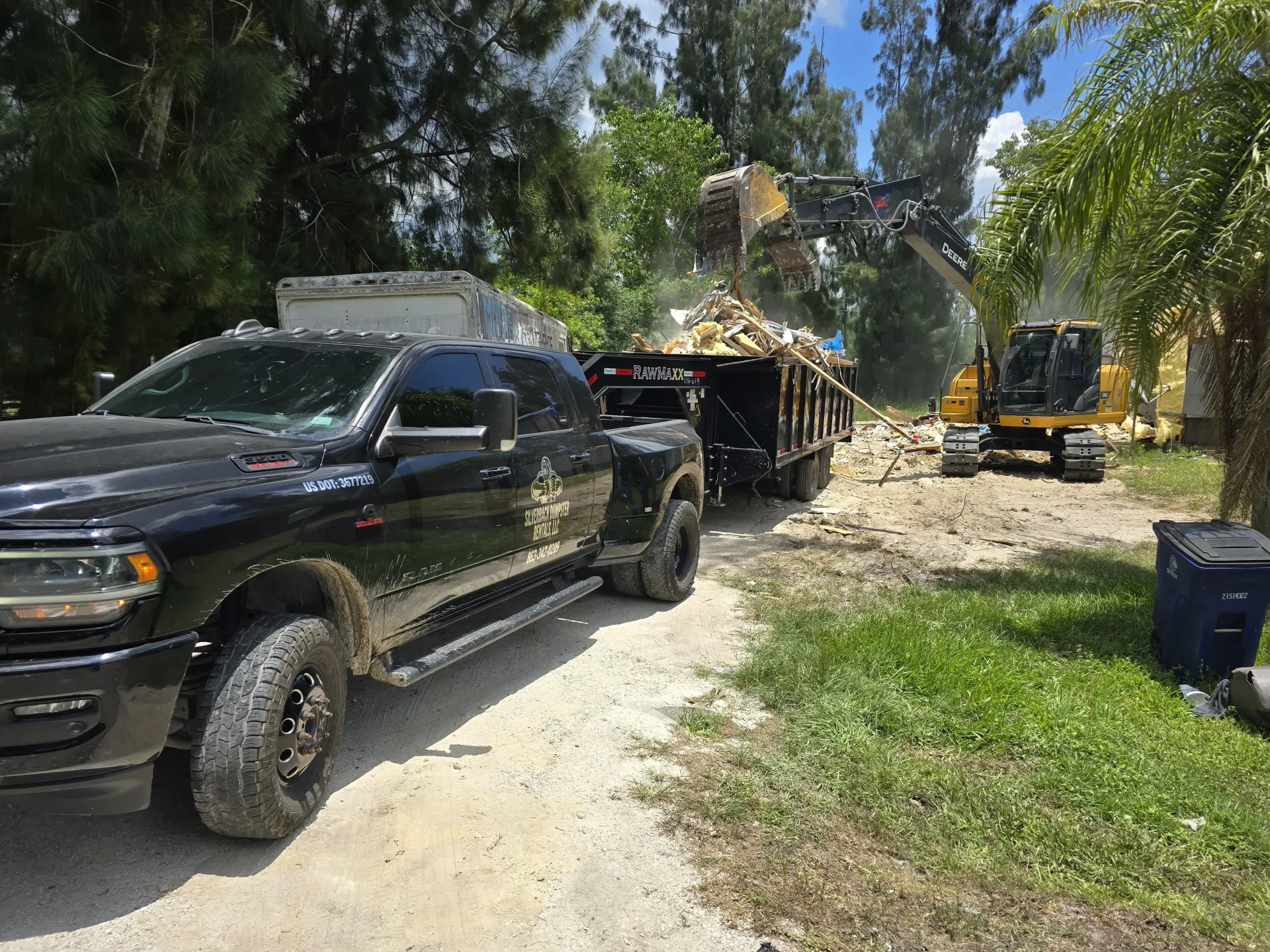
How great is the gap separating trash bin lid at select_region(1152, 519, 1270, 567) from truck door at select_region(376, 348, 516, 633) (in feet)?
13.5

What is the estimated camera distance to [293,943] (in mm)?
2896

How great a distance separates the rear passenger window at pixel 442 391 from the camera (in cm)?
426

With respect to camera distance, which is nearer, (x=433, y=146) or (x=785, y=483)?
(x=785, y=483)

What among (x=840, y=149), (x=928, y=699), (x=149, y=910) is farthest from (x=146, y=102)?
(x=840, y=149)

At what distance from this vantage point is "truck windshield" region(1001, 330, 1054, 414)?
659 inches

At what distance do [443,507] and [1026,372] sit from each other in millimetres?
15251

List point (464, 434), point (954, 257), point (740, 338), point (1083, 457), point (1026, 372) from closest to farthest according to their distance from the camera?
1. point (464, 434)
2. point (740, 338)
3. point (954, 257)
4. point (1083, 457)
5. point (1026, 372)

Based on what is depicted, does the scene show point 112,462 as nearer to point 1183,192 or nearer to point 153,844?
point 153,844

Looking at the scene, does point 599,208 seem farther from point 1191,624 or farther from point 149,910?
point 149,910

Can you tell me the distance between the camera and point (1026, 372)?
55.5 ft

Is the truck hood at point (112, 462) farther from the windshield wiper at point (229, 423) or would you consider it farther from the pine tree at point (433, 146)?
the pine tree at point (433, 146)

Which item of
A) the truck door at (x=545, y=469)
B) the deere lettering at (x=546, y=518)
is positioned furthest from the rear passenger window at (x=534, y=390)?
the deere lettering at (x=546, y=518)

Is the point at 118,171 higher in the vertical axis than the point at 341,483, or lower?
higher

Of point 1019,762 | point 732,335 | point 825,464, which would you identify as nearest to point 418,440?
point 1019,762
